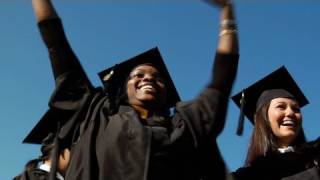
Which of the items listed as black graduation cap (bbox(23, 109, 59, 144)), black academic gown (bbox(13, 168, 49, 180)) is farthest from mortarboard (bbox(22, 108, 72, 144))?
black academic gown (bbox(13, 168, 49, 180))

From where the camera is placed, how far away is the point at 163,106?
4.04m

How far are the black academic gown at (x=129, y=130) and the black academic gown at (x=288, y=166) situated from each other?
858 mm

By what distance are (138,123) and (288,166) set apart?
1.60 meters

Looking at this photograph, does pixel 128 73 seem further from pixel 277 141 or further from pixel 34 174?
pixel 34 174

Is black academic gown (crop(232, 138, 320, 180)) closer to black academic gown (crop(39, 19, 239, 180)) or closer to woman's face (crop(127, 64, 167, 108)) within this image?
black academic gown (crop(39, 19, 239, 180))

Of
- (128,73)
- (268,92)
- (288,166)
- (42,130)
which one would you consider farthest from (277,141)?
(42,130)

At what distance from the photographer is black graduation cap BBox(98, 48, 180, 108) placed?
4180 millimetres

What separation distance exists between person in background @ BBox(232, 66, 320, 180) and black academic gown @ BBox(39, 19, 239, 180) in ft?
3.11

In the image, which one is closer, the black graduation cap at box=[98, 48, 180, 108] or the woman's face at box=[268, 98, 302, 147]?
the black graduation cap at box=[98, 48, 180, 108]

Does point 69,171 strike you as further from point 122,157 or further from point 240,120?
point 240,120

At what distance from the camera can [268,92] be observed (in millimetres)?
5461

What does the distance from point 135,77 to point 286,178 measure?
4.90 ft

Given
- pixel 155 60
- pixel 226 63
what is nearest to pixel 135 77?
pixel 155 60

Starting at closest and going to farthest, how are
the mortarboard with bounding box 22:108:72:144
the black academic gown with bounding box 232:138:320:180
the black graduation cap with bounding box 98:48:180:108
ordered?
the black graduation cap with bounding box 98:48:180:108, the black academic gown with bounding box 232:138:320:180, the mortarboard with bounding box 22:108:72:144
